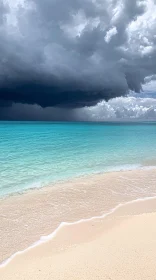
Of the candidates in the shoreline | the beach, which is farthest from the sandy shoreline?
the shoreline

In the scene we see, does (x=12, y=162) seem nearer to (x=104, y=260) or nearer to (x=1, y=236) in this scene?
(x=1, y=236)

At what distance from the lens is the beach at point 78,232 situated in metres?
4.24

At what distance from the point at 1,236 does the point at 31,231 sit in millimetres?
825

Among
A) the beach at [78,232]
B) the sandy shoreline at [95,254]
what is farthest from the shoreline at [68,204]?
the sandy shoreline at [95,254]

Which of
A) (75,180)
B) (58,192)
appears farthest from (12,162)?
(58,192)

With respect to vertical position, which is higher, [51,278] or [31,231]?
[51,278]

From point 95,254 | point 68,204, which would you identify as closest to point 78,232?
point 95,254

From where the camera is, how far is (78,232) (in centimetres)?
643

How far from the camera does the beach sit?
4.24 meters

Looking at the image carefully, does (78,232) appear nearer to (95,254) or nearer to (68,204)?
(95,254)

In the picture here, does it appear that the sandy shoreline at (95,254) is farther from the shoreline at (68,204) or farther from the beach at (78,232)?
the shoreline at (68,204)

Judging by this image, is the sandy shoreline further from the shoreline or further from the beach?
the shoreline

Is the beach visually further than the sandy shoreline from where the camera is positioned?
Yes

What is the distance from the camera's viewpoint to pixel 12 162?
18844 mm
